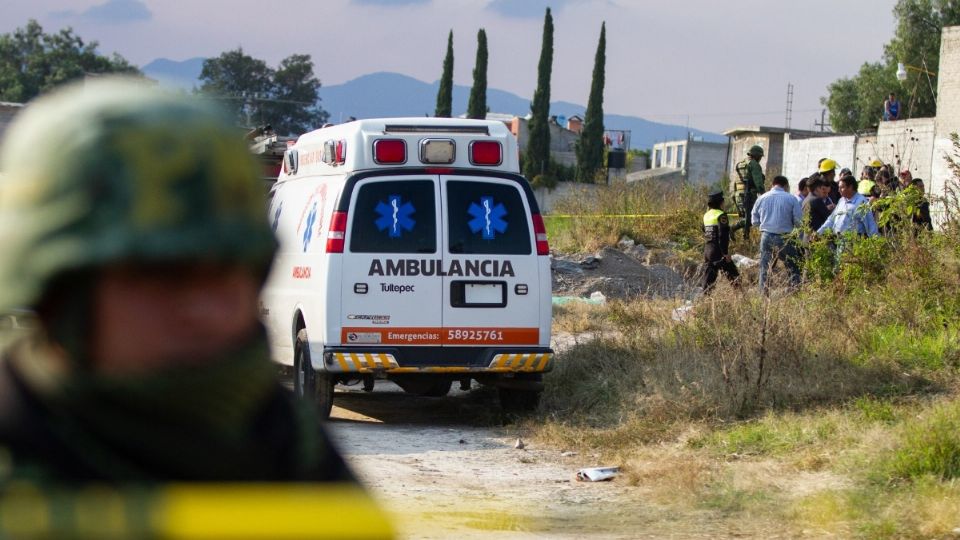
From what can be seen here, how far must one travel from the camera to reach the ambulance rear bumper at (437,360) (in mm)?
9727

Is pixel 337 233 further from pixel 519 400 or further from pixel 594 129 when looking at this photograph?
pixel 594 129

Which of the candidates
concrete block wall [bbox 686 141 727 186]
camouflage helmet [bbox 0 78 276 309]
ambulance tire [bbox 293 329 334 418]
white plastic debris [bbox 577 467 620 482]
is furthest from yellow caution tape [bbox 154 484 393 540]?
concrete block wall [bbox 686 141 727 186]

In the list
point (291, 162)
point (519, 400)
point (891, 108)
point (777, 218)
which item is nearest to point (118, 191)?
point (519, 400)

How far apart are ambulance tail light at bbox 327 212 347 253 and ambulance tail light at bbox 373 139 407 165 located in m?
0.54

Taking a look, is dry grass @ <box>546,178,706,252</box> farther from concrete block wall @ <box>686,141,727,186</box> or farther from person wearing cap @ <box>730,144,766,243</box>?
concrete block wall @ <box>686,141,727,186</box>

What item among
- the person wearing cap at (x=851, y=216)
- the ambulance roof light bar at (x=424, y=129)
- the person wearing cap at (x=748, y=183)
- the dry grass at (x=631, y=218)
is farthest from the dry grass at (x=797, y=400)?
the dry grass at (x=631, y=218)

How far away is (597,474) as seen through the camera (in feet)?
27.0

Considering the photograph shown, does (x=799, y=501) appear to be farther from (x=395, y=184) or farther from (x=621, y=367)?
(x=395, y=184)

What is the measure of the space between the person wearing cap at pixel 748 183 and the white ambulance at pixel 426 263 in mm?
9083

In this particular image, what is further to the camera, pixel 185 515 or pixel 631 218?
pixel 631 218

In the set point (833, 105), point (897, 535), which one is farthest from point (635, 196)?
point (833, 105)

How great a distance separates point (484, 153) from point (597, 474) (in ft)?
9.83

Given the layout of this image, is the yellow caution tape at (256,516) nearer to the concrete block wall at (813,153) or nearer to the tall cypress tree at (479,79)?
the concrete block wall at (813,153)

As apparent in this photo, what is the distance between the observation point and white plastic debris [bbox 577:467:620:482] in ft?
26.9
